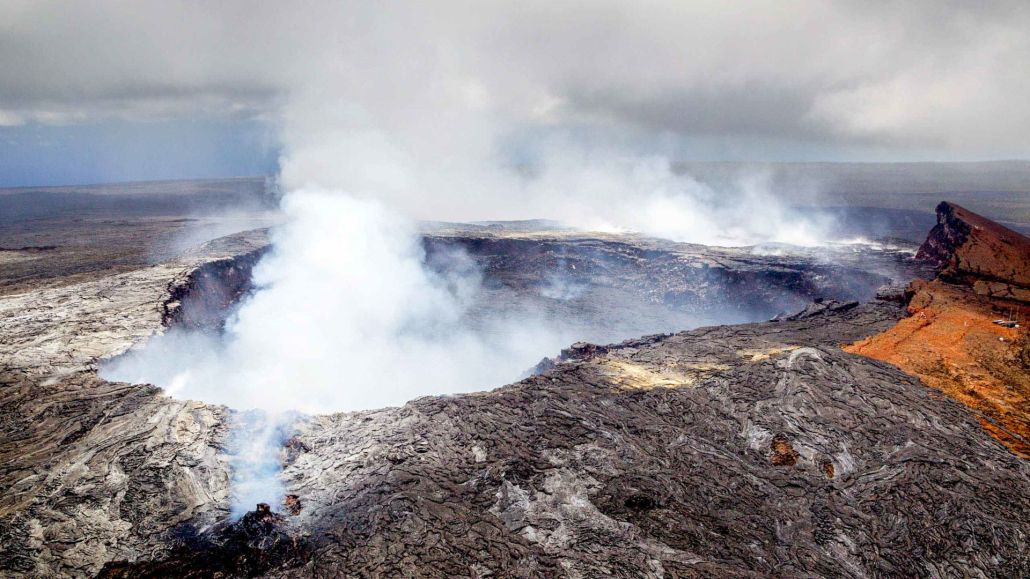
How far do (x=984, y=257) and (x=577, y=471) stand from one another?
22419 millimetres

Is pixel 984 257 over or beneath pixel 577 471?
over

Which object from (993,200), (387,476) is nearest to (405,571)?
(387,476)

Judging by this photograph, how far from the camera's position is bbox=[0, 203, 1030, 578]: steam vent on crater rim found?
764cm

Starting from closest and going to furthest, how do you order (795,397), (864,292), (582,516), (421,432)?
(582,516) → (421,432) → (795,397) → (864,292)

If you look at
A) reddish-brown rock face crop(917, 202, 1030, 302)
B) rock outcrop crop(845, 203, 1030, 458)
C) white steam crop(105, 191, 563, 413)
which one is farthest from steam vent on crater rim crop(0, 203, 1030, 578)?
reddish-brown rock face crop(917, 202, 1030, 302)

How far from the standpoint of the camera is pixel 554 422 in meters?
11.2

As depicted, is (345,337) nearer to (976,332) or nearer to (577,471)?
(577,471)

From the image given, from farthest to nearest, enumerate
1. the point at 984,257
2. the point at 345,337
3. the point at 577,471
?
the point at 345,337 < the point at 984,257 < the point at 577,471

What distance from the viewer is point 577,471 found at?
383 inches

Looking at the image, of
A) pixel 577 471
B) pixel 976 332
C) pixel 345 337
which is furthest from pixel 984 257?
pixel 345 337

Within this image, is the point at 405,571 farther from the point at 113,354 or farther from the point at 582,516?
the point at 113,354

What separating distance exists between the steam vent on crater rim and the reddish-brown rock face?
4984 millimetres

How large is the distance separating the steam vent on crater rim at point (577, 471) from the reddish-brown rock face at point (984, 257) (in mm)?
4984

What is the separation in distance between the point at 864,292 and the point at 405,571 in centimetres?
2582
